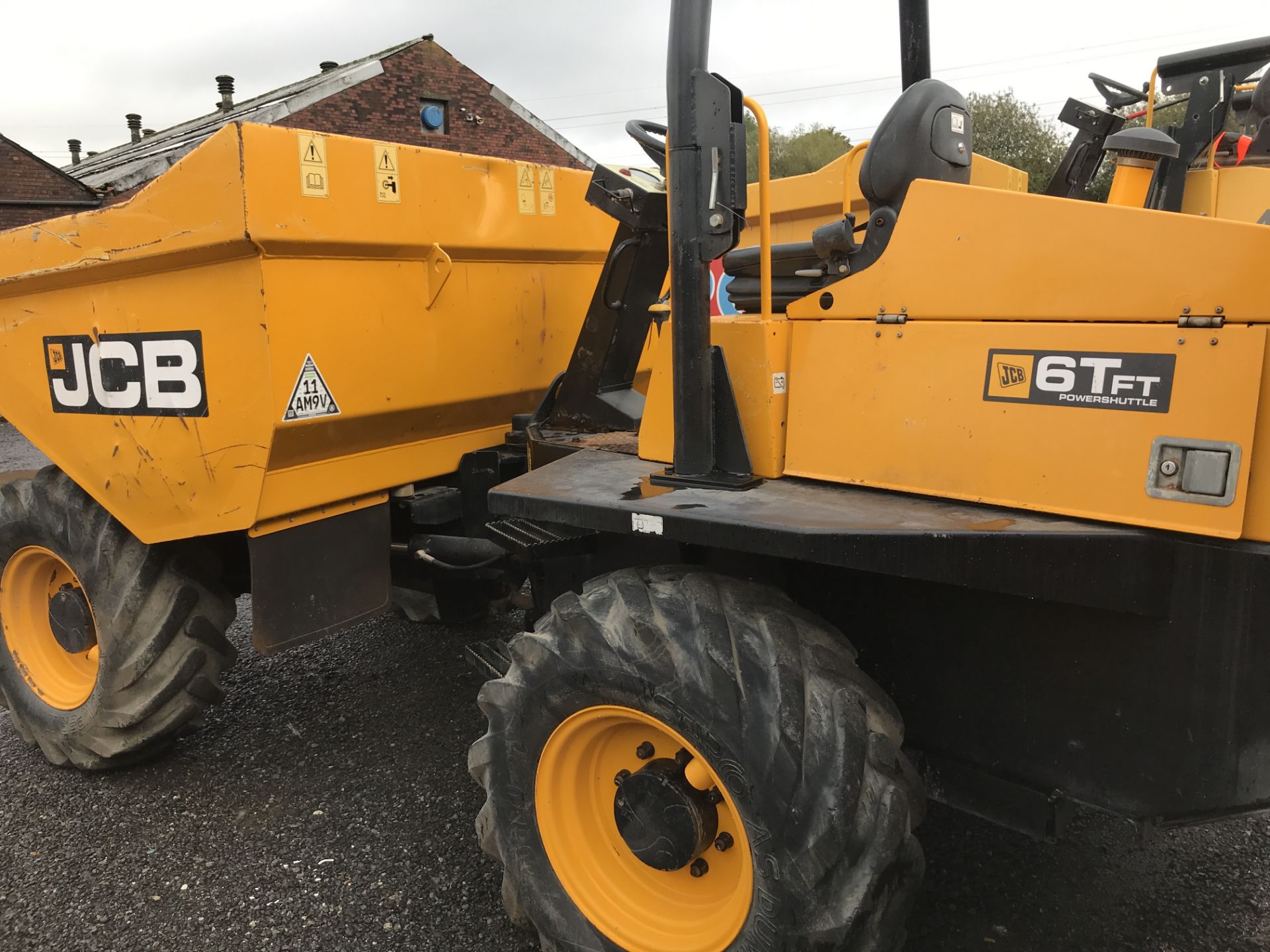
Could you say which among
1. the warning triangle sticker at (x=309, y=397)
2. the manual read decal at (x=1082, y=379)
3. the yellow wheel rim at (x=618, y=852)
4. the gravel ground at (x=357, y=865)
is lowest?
the gravel ground at (x=357, y=865)

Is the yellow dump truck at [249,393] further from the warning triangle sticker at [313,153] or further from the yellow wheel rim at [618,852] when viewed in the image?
the yellow wheel rim at [618,852]

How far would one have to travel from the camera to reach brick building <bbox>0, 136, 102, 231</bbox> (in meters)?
16.6

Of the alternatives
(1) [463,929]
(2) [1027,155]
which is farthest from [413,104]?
(1) [463,929]

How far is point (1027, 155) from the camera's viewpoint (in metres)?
19.2

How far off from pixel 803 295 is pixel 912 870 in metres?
1.29

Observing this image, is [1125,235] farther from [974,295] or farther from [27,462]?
[27,462]

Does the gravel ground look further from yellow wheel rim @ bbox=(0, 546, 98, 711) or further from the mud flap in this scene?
the mud flap

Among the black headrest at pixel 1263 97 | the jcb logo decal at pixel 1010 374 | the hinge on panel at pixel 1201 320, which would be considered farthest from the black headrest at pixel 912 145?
the black headrest at pixel 1263 97

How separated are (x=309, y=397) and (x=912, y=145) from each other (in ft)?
5.86

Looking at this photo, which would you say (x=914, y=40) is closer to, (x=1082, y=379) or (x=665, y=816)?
(x=1082, y=379)

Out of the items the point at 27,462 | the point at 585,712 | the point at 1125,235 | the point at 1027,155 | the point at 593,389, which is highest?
the point at 1027,155

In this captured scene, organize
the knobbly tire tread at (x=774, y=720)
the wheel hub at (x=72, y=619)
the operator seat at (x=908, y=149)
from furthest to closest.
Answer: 1. the wheel hub at (x=72, y=619)
2. the operator seat at (x=908, y=149)
3. the knobbly tire tread at (x=774, y=720)

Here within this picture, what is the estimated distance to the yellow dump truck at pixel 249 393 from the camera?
2.68 meters

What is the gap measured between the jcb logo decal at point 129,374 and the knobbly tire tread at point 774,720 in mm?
1411
